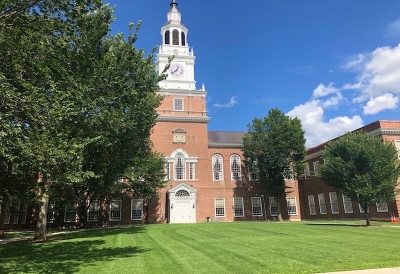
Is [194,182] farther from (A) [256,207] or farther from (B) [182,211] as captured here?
(A) [256,207]

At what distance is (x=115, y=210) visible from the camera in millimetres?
36625

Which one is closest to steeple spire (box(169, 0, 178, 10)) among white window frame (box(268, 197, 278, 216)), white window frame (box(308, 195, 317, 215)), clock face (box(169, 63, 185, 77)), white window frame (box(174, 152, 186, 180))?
clock face (box(169, 63, 185, 77))

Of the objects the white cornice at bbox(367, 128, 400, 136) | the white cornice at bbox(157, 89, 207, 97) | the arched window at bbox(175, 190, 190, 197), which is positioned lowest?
the arched window at bbox(175, 190, 190, 197)

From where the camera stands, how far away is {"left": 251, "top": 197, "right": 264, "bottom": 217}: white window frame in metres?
40.4

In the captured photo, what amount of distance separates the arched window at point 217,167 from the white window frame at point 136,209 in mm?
9798

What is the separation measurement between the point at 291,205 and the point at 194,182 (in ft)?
47.6

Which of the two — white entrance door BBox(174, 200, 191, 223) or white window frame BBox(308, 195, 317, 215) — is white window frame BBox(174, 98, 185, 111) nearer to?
white entrance door BBox(174, 200, 191, 223)

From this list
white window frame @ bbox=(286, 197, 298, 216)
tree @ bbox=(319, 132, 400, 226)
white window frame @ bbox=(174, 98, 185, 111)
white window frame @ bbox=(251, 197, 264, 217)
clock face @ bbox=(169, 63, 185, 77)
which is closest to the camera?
tree @ bbox=(319, 132, 400, 226)

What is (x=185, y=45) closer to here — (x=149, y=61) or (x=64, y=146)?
(x=149, y=61)

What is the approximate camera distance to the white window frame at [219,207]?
128 ft

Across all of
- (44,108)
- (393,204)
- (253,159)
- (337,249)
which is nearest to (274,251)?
(337,249)

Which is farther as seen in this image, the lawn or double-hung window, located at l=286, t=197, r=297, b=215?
double-hung window, located at l=286, t=197, r=297, b=215

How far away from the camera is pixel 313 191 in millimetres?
42469

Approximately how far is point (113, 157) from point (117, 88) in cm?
631
